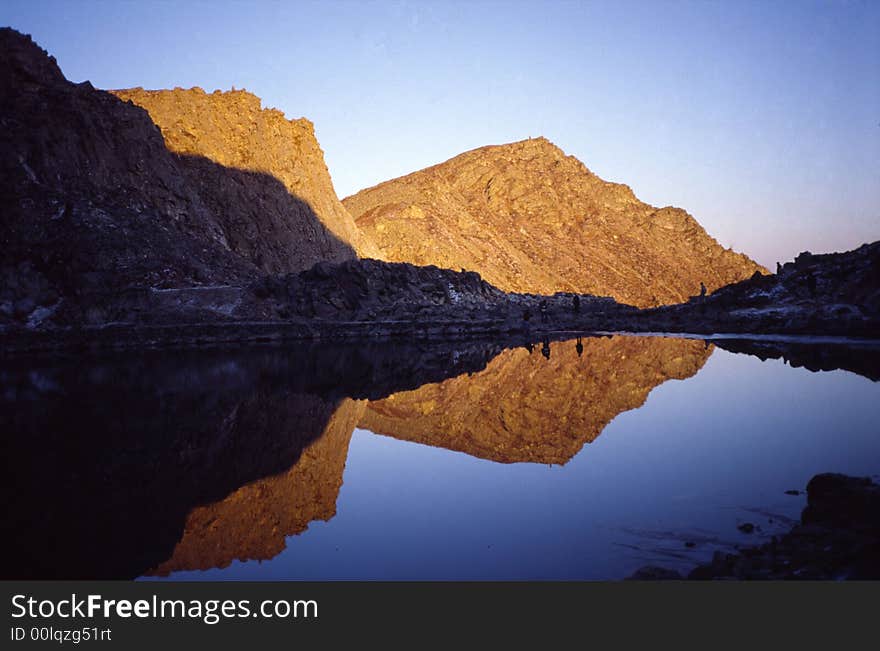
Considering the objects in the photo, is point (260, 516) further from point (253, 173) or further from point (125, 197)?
point (253, 173)

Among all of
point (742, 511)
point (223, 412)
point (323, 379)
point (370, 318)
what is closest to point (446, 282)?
point (370, 318)

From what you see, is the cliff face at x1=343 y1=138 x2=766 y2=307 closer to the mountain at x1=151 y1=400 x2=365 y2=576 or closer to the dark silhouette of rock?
the dark silhouette of rock

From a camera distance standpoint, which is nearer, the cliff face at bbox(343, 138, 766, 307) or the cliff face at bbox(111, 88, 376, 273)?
the cliff face at bbox(111, 88, 376, 273)

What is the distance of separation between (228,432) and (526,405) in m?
6.30

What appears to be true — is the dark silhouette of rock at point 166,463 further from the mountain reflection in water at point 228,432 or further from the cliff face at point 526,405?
the cliff face at point 526,405

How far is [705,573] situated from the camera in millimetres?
5379

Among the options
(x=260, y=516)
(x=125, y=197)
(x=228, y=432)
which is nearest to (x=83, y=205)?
(x=125, y=197)

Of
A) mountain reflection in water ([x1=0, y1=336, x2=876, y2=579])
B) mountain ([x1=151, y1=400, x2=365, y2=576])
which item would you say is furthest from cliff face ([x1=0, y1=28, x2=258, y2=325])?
mountain ([x1=151, y1=400, x2=365, y2=576])

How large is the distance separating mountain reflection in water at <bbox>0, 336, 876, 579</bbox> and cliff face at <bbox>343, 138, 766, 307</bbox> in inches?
2395

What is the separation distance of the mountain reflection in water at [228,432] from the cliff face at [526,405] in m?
0.06

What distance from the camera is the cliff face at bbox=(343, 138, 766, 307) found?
8794cm

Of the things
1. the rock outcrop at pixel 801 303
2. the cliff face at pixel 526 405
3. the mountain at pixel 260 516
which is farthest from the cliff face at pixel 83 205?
the rock outcrop at pixel 801 303

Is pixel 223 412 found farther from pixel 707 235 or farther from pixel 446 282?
pixel 707 235

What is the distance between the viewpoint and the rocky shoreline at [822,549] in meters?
5.14
